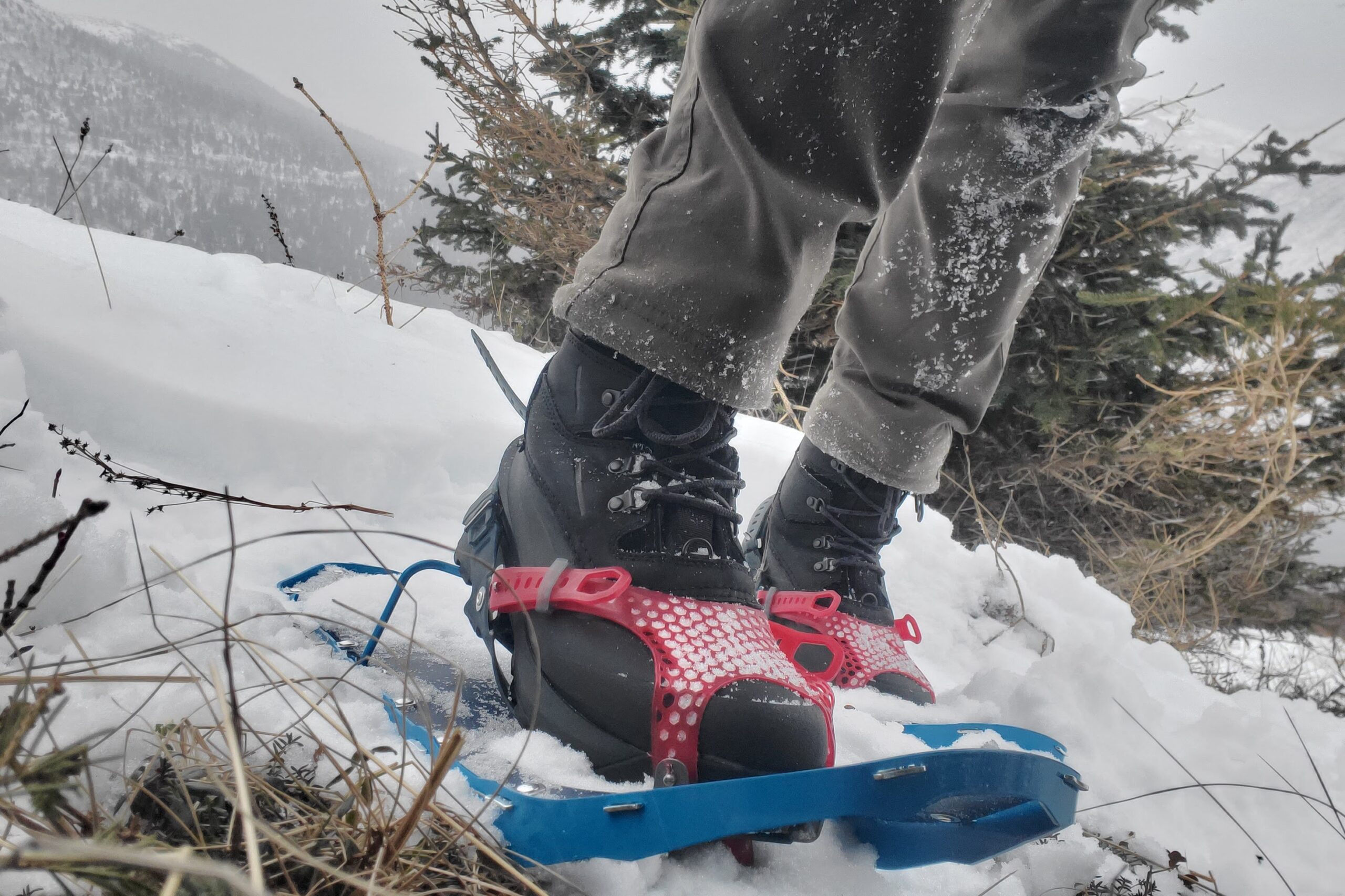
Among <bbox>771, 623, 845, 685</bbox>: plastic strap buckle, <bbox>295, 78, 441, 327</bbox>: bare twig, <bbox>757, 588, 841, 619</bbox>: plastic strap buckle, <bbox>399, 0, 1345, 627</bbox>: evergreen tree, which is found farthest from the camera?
<bbox>399, 0, 1345, 627</bbox>: evergreen tree

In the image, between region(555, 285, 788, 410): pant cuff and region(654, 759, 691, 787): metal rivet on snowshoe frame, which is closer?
region(654, 759, 691, 787): metal rivet on snowshoe frame

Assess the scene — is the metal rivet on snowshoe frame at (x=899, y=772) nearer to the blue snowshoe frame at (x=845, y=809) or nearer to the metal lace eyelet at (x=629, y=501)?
the blue snowshoe frame at (x=845, y=809)

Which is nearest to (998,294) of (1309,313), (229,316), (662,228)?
(662,228)

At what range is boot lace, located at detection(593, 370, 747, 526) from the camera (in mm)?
867

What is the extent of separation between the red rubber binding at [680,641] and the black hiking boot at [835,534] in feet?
1.37

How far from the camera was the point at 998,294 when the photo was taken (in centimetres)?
113

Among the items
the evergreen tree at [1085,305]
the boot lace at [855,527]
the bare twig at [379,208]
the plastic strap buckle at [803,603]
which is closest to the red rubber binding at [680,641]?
the plastic strap buckle at [803,603]

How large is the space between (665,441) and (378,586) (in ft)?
1.71

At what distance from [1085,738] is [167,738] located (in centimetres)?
111

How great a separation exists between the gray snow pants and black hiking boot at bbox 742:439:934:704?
0.07 metres

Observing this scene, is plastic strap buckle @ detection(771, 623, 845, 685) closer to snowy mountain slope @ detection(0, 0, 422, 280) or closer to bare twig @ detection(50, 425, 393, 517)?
bare twig @ detection(50, 425, 393, 517)

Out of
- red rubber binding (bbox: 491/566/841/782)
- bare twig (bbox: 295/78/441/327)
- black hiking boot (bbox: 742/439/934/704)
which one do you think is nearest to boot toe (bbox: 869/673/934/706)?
black hiking boot (bbox: 742/439/934/704)

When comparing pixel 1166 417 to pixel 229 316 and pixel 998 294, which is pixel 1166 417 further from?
pixel 229 316

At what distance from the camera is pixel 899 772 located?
23.1 inches
